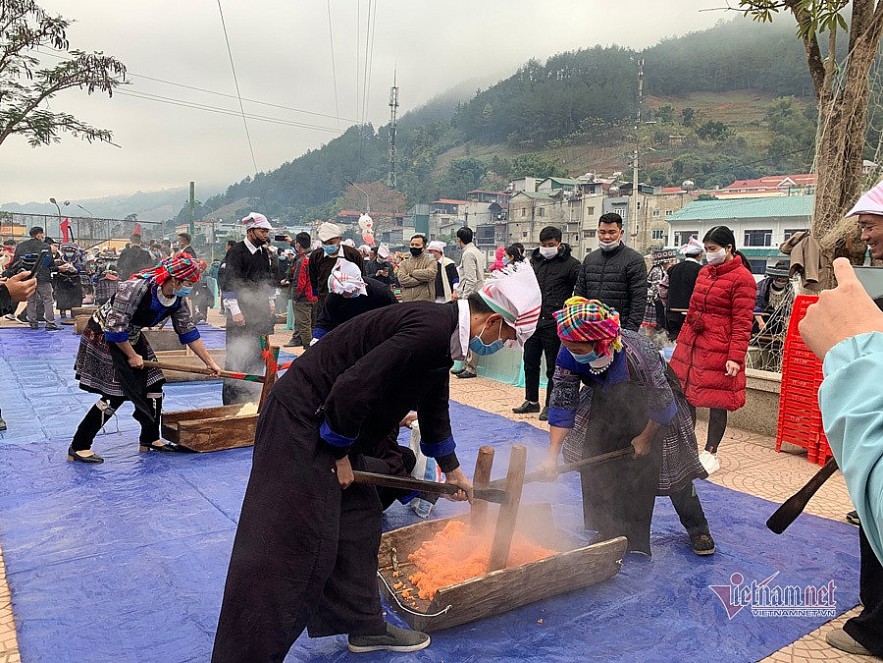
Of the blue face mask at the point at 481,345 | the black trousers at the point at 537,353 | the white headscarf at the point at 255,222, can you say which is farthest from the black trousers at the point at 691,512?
the white headscarf at the point at 255,222

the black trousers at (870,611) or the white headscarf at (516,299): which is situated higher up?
the white headscarf at (516,299)

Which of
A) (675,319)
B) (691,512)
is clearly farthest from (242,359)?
(675,319)

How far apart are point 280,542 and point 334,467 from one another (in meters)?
→ 0.32

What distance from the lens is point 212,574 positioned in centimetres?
317

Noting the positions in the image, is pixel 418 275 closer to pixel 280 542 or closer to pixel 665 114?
pixel 280 542

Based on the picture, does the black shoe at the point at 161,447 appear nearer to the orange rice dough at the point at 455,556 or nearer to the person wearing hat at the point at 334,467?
the orange rice dough at the point at 455,556

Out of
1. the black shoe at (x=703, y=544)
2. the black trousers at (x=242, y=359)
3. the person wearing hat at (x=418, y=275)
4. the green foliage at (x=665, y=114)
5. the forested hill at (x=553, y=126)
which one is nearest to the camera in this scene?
the black shoe at (x=703, y=544)

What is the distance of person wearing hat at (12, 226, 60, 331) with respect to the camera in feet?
38.7

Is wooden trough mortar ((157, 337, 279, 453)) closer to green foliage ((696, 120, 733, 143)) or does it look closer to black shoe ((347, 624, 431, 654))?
black shoe ((347, 624, 431, 654))

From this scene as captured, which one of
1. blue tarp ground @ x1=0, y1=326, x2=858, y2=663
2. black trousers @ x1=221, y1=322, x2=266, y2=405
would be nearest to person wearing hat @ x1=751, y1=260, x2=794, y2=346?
blue tarp ground @ x1=0, y1=326, x2=858, y2=663

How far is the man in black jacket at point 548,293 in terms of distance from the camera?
6.53 m

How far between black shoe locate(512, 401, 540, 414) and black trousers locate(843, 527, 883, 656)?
13.5ft

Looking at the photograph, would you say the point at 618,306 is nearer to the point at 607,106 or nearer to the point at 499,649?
the point at 499,649

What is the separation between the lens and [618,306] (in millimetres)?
5777
